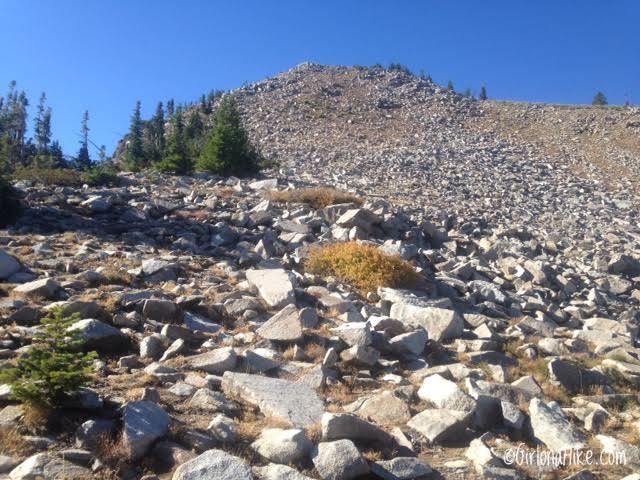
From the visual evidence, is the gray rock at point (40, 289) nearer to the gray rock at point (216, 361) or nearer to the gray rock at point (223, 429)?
the gray rock at point (216, 361)

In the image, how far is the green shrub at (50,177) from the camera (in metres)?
16.9

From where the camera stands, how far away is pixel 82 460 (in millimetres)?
3973

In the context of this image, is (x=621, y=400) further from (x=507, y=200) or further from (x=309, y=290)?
(x=507, y=200)

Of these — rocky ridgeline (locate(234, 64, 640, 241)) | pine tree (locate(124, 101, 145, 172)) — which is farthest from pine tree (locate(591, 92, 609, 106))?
pine tree (locate(124, 101, 145, 172))

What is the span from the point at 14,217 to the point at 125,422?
32.4ft

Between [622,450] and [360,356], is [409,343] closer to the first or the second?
[360,356]

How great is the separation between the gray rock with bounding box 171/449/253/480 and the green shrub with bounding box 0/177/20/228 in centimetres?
1030

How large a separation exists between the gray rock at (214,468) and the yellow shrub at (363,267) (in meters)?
6.04

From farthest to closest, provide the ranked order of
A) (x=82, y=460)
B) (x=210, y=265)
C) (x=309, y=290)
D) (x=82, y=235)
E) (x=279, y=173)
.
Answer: (x=279, y=173)
(x=82, y=235)
(x=210, y=265)
(x=309, y=290)
(x=82, y=460)

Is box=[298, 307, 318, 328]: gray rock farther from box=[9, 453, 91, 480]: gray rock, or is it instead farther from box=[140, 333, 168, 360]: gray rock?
box=[9, 453, 91, 480]: gray rock

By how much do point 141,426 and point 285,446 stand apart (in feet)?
3.79

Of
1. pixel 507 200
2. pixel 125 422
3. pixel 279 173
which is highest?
pixel 279 173

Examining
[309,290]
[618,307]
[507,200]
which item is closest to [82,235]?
[309,290]

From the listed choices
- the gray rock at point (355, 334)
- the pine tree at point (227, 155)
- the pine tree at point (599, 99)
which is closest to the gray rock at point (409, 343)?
the gray rock at point (355, 334)
